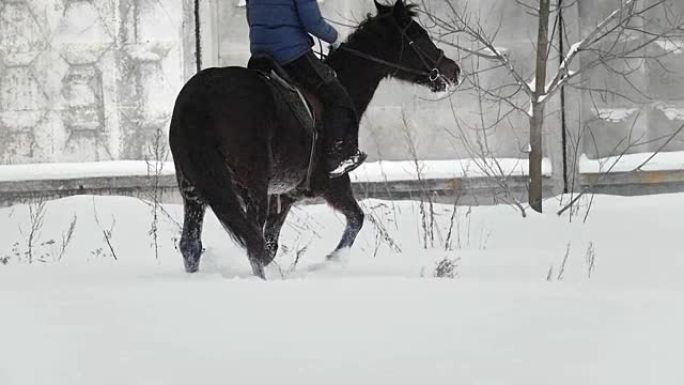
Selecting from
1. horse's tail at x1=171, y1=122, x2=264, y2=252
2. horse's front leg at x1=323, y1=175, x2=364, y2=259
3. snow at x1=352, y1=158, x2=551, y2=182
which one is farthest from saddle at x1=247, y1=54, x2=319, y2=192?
snow at x1=352, y1=158, x2=551, y2=182

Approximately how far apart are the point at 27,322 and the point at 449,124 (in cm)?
895

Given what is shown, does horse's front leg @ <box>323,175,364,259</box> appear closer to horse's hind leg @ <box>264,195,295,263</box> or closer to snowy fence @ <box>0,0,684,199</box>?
horse's hind leg @ <box>264,195,295,263</box>

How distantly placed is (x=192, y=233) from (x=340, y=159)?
1.17m

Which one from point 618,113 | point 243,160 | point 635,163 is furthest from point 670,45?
point 243,160

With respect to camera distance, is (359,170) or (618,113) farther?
(618,113)

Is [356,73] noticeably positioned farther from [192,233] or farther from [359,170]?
[359,170]

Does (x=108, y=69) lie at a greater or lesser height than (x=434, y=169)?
greater

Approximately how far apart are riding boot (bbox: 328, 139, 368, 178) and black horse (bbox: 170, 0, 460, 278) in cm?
7

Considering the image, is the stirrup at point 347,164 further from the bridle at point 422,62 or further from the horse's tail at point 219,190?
the horse's tail at point 219,190

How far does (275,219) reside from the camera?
24.5ft

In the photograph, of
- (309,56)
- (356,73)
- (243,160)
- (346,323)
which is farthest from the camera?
(356,73)

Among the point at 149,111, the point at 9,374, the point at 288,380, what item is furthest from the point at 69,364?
the point at 149,111

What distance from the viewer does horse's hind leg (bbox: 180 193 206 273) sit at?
6746 mm

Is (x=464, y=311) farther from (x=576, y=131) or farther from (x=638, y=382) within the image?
(x=576, y=131)
